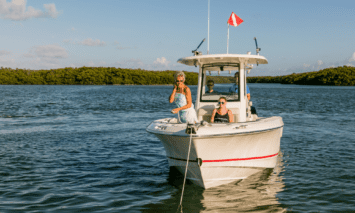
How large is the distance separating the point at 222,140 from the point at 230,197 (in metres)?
1.28

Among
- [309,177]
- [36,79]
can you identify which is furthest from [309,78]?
[309,177]

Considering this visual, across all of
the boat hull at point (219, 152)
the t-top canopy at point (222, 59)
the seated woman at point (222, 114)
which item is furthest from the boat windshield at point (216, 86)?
the boat hull at point (219, 152)

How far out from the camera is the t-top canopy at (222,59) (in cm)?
717

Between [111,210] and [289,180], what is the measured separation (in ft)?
14.7

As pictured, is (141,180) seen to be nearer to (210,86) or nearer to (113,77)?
(210,86)

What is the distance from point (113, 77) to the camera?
144 metres

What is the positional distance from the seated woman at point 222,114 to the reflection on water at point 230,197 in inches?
58.5

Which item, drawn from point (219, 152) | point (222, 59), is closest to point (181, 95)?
point (219, 152)

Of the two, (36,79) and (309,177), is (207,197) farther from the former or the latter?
(36,79)

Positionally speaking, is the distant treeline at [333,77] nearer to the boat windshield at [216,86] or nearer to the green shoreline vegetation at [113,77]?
the green shoreline vegetation at [113,77]

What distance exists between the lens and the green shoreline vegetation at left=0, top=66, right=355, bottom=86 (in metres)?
124

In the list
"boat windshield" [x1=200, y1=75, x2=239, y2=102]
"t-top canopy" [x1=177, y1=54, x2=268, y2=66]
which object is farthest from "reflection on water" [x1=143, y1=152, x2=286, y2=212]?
"t-top canopy" [x1=177, y1=54, x2=268, y2=66]

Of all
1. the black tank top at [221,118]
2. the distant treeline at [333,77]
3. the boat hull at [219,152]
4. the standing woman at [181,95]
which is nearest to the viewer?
the boat hull at [219,152]

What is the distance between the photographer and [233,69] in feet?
25.8
